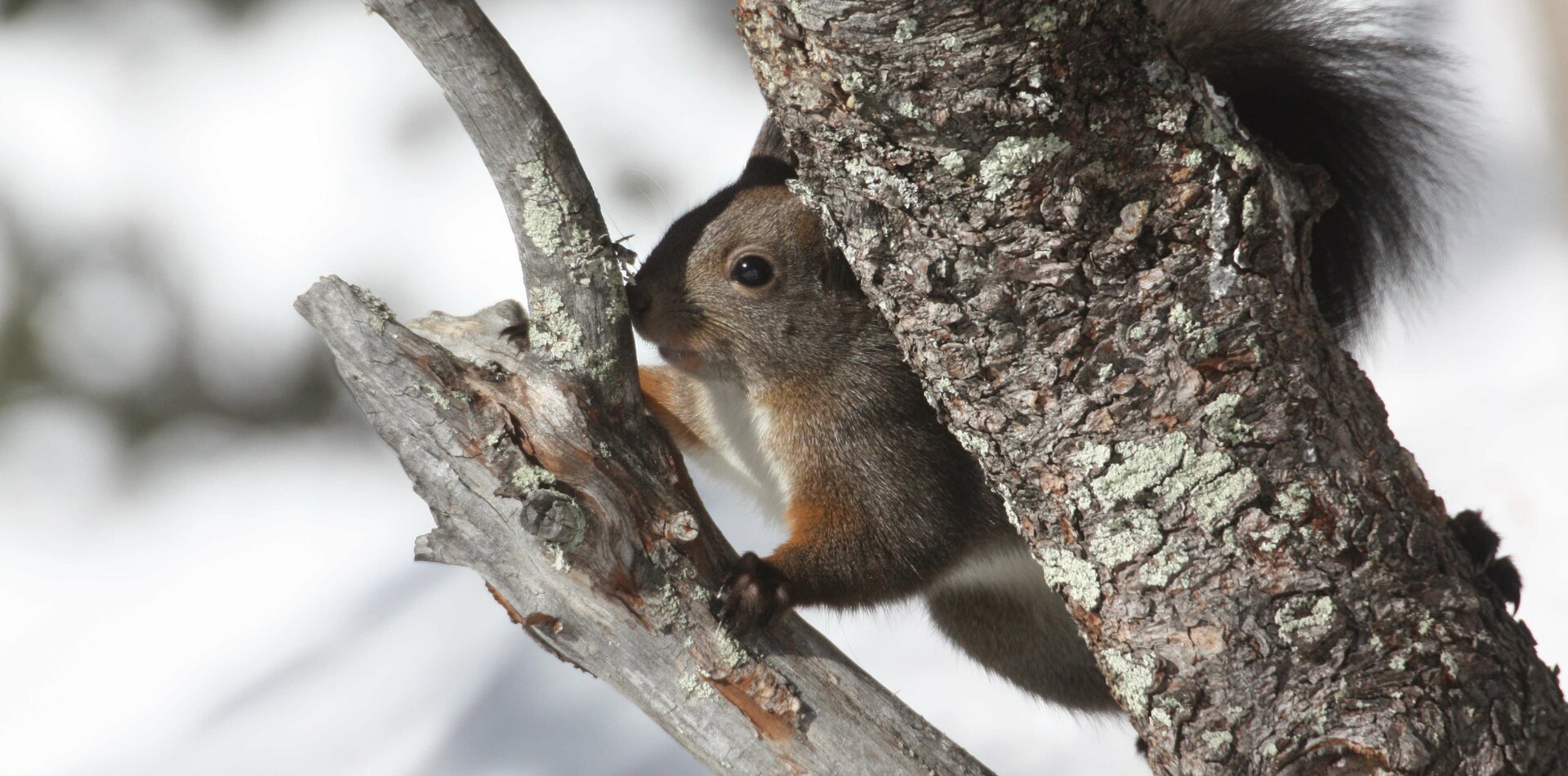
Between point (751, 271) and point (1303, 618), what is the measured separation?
94 cm

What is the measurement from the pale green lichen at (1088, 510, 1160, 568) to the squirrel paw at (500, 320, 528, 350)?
77 centimetres

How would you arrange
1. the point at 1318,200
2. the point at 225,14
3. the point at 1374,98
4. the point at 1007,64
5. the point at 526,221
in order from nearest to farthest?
the point at 1007,64 → the point at 1318,200 → the point at 526,221 → the point at 1374,98 → the point at 225,14

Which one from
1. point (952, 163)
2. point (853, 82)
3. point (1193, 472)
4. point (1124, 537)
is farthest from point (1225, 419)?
point (853, 82)

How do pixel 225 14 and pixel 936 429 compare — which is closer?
pixel 936 429

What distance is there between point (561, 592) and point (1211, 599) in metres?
0.72

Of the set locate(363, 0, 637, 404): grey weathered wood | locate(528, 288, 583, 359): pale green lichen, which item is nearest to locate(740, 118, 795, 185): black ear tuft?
locate(363, 0, 637, 404): grey weathered wood

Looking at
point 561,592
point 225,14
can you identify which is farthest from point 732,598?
point 225,14

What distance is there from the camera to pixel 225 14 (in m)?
3.11

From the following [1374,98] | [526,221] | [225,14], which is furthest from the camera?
[225,14]

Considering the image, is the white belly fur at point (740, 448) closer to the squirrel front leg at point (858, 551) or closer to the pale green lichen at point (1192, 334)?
the squirrel front leg at point (858, 551)

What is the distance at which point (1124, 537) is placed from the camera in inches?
50.9

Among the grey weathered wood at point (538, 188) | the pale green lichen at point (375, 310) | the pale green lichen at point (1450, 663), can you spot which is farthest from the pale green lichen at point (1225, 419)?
the pale green lichen at point (375, 310)

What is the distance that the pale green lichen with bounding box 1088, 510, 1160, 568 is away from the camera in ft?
4.18

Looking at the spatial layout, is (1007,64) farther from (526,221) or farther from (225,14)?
(225,14)
